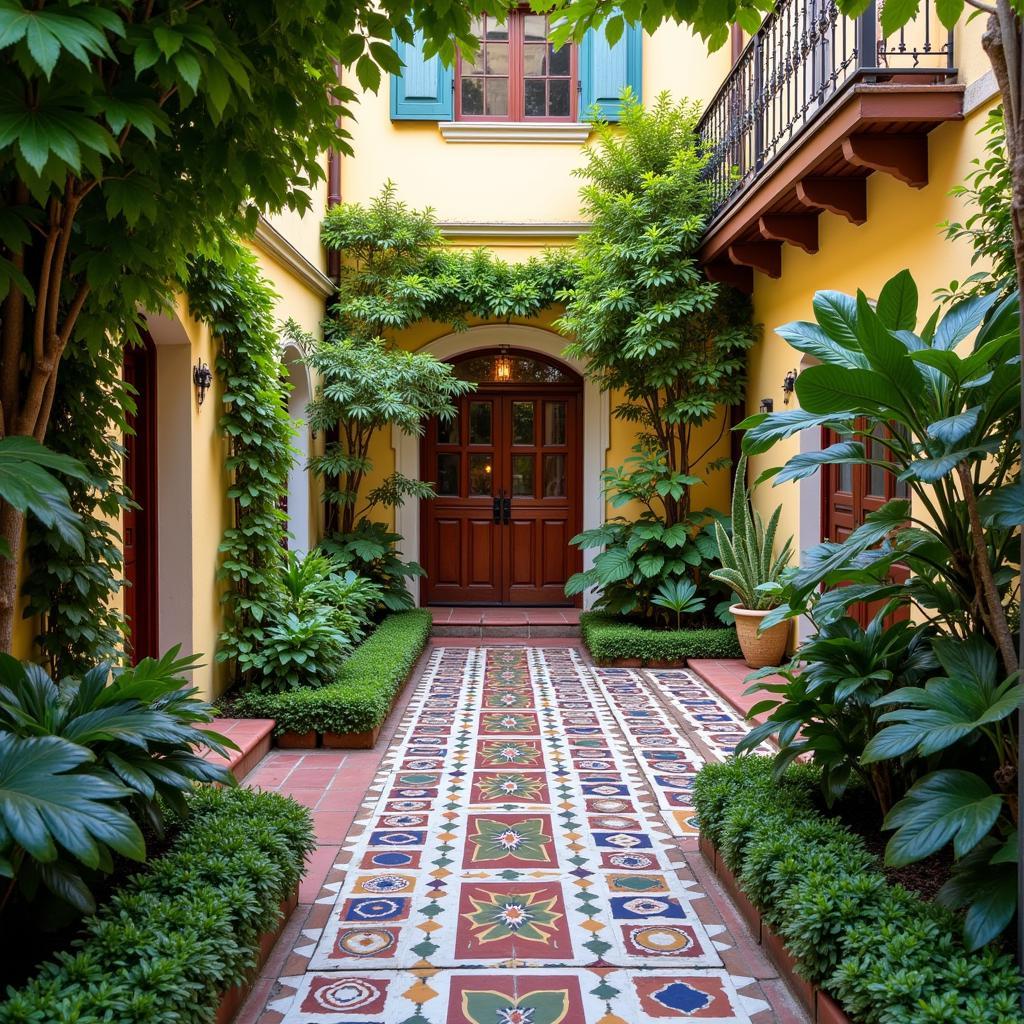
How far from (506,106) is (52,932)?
8733mm

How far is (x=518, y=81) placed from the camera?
9383 mm

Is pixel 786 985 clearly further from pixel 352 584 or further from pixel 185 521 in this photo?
pixel 352 584

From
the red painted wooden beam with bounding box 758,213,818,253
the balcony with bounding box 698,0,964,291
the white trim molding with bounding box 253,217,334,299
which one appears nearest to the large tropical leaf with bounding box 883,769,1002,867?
the balcony with bounding box 698,0,964,291

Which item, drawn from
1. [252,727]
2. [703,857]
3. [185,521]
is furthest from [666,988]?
[185,521]

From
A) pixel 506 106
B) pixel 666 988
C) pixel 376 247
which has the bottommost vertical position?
pixel 666 988

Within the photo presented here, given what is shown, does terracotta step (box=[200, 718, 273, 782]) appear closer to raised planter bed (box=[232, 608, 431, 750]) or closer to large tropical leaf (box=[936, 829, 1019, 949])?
raised planter bed (box=[232, 608, 431, 750])

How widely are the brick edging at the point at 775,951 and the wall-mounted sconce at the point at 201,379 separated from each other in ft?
11.8

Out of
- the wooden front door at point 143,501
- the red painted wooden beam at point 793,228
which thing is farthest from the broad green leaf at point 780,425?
the red painted wooden beam at point 793,228

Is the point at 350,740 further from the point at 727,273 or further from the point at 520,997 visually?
the point at 727,273

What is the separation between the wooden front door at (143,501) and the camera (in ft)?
17.6

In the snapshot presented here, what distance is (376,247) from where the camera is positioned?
8867mm

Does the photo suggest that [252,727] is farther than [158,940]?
Yes

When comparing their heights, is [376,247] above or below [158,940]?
above

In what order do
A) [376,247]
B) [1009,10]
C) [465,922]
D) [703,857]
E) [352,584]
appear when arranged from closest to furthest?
[1009,10] < [465,922] < [703,857] < [352,584] < [376,247]
